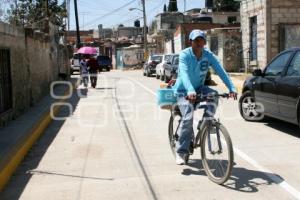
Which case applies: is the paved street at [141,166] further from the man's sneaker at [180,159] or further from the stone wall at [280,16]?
the stone wall at [280,16]

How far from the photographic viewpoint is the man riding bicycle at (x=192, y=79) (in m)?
6.87

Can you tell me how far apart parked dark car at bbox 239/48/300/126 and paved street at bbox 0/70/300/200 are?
35 centimetres

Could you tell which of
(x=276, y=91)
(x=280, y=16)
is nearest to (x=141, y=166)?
(x=276, y=91)

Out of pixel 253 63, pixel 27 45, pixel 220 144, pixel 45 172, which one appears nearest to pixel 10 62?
pixel 27 45

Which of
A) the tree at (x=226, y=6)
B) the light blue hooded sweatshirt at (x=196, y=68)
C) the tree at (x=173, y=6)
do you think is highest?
the tree at (x=173, y=6)

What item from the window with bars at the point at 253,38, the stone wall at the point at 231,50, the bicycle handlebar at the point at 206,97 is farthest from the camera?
the stone wall at the point at 231,50

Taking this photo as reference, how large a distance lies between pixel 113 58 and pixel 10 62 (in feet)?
216

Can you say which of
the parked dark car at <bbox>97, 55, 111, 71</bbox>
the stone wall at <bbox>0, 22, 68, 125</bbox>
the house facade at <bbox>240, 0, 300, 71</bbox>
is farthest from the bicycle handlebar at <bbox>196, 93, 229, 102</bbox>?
the parked dark car at <bbox>97, 55, 111, 71</bbox>

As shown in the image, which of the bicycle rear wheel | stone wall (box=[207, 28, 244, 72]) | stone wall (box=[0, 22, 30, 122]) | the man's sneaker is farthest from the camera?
stone wall (box=[207, 28, 244, 72])

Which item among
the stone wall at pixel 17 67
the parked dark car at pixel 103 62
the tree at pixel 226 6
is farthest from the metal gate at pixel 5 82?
the tree at pixel 226 6

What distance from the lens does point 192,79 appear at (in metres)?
7.03

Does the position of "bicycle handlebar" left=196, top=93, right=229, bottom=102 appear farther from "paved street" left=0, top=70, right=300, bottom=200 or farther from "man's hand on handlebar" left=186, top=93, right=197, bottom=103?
"paved street" left=0, top=70, right=300, bottom=200

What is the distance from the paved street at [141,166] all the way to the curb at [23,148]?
0.10 metres

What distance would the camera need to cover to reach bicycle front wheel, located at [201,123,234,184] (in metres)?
6.38
